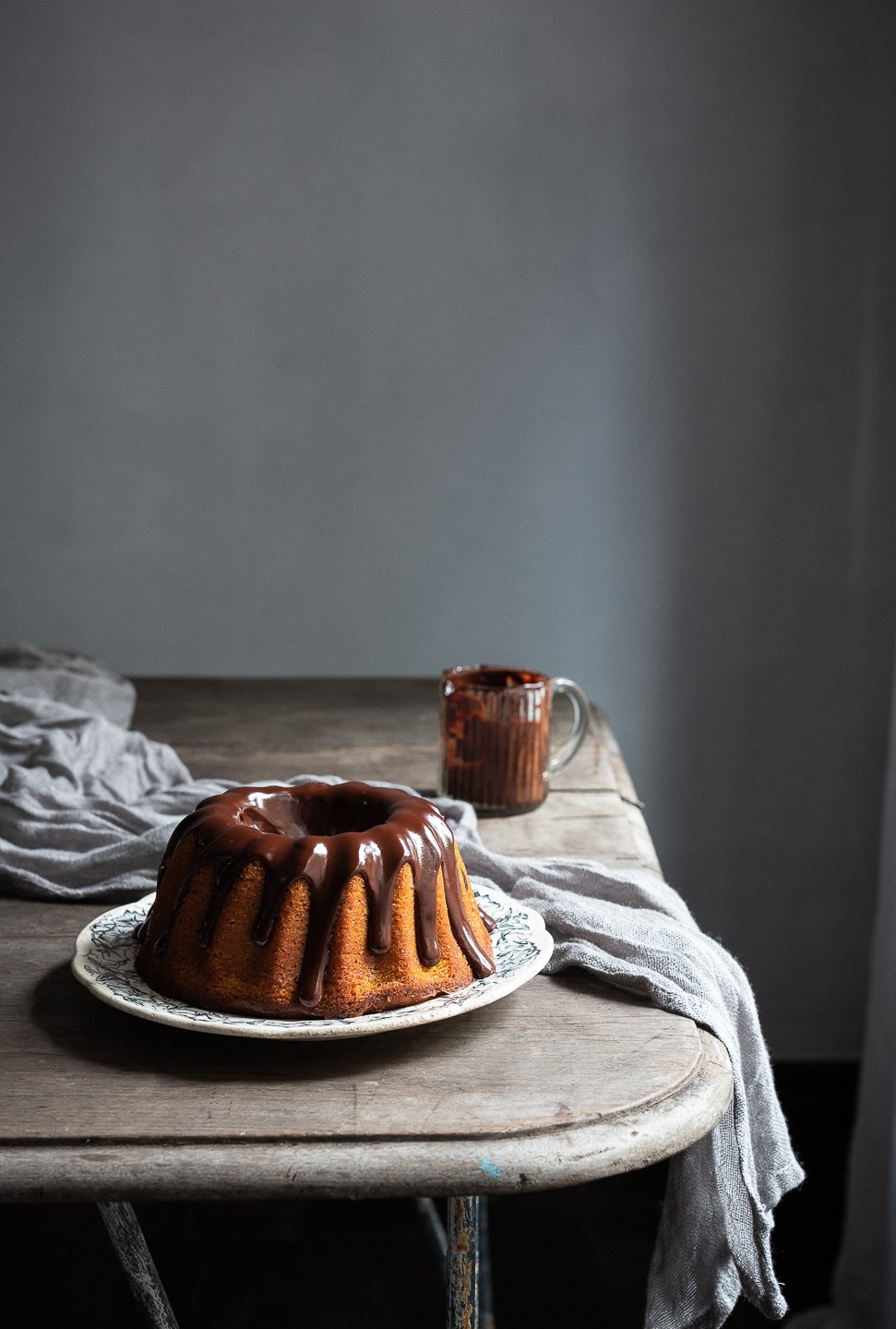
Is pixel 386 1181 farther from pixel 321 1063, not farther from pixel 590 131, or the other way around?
pixel 590 131

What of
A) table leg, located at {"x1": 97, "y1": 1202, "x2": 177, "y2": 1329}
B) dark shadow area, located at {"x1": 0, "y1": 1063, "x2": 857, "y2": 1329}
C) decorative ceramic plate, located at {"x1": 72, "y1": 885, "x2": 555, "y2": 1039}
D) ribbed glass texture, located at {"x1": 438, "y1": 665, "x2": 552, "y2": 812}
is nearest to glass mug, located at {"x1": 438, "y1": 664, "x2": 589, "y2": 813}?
ribbed glass texture, located at {"x1": 438, "y1": 665, "x2": 552, "y2": 812}

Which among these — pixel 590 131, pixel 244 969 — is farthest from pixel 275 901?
pixel 590 131

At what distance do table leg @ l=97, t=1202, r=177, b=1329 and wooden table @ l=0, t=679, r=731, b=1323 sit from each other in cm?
23

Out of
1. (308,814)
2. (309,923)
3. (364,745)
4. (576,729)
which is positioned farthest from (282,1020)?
(364,745)

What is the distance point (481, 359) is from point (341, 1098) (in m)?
1.60

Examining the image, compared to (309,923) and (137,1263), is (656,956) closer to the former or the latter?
(309,923)

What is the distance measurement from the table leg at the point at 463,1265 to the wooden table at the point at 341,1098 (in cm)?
9

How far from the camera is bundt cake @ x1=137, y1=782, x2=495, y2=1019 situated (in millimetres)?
703

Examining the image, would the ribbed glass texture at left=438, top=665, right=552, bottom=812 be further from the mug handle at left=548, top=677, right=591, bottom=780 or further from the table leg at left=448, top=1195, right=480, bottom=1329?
the table leg at left=448, top=1195, right=480, bottom=1329

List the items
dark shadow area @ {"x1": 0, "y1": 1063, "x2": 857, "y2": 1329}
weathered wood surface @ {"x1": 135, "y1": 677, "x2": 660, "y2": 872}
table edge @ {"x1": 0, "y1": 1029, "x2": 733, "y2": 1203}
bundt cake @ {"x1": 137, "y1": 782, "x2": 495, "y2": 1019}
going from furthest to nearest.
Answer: dark shadow area @ {"x1": 0, "y1": 1063, "x2": 857, "y2": 1329} → weathered wood surface @ {"x1": 135, "y1": 677, "x2": 660, "y2": 872} → bundt cake @ {"x1": 137, "y1": 782, "x2": 495, "y2": 1019} → table edge @ {"x1": 0, "y1": 1029, "x2": 733, "y2": 1203}

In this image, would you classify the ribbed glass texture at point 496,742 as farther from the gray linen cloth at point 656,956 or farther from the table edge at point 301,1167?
the table edge at point 301,1167

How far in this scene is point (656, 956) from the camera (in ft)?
2.66

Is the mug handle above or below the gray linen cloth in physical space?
above

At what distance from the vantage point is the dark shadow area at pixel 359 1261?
5.50 feet
